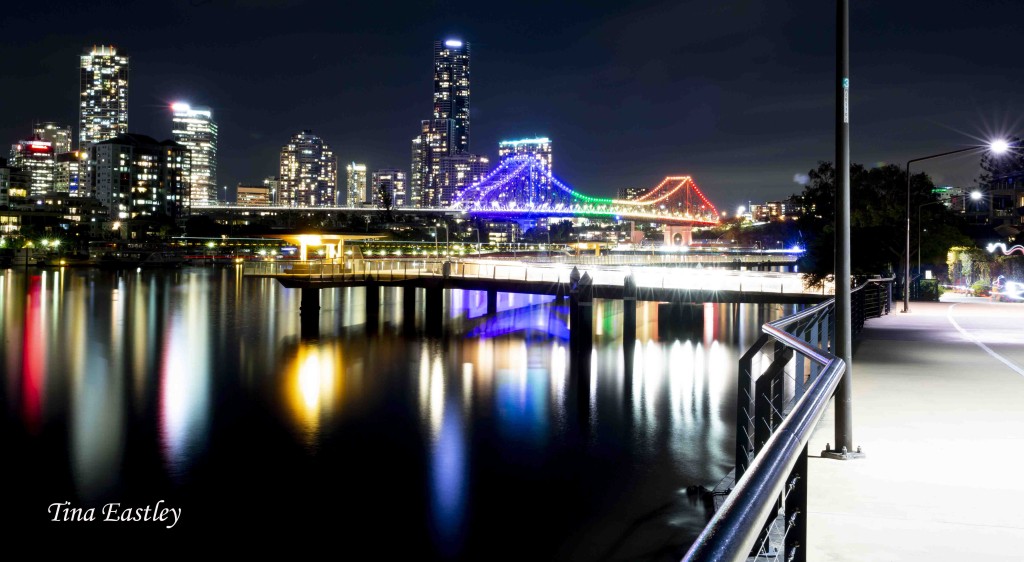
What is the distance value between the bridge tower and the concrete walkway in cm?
12580

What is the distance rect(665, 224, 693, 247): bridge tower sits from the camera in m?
139

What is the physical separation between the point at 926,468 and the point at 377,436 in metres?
16.5

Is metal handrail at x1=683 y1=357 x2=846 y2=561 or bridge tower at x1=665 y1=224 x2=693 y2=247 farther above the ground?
bridge tower at x1=665 y1=224 x2=693 y2=247

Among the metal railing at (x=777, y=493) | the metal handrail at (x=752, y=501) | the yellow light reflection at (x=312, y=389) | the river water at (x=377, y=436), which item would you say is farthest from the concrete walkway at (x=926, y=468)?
the yellow light reflection at (x=312, y=389)

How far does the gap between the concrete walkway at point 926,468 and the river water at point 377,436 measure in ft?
14.6

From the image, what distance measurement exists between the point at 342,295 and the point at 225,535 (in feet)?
189

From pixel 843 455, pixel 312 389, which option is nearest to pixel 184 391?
pixel 312 389

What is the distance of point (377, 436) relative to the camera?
73.2ft

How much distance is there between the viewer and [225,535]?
48.9 feet

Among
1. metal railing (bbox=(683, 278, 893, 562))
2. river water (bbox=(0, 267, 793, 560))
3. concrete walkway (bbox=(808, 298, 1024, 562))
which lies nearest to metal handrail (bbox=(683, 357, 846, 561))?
metal railing (bbox=(683, 278, 893, 562))

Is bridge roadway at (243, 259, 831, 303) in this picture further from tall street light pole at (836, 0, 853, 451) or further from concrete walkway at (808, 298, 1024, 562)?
tall street light pole at (836, 0, 853, 451)

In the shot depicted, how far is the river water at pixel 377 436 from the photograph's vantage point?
1531cm

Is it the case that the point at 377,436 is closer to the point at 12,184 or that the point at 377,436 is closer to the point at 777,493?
the point at 777,493

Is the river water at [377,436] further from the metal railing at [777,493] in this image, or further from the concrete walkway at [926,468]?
the metal railing at [777,493]
